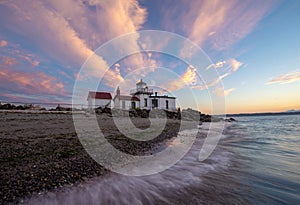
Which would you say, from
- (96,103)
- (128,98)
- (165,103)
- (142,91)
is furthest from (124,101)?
(165,103)

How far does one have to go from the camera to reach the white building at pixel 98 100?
102 ft

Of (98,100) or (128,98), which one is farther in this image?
(128,98)

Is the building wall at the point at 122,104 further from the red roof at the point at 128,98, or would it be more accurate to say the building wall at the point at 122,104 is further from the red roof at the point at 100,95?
the red roof at the point at 100,95

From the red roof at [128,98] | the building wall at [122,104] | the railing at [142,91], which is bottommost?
the building wall at [122,104]

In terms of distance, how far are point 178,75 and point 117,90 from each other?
16.9 metres

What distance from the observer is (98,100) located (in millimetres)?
31516

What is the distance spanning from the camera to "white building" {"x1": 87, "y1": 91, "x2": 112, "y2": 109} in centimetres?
3124

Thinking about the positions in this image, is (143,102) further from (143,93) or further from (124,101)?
(124,101)

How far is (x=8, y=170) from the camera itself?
4.07 meters

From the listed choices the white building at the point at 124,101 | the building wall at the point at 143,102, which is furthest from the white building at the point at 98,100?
the building wall at the point at 143,102

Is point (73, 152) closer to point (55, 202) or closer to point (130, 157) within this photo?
point (130, 157)

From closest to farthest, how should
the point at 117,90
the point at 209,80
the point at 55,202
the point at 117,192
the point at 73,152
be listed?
1. the point at 55,202
2. the point at 117,192
3. the point at 73,152
4. the point at 209,80
5. the point at 117,90

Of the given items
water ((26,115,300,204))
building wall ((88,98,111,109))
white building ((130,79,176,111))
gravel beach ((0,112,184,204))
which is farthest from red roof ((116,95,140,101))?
water ((26,115,300,204))

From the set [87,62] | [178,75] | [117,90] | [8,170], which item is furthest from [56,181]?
[117,90]
